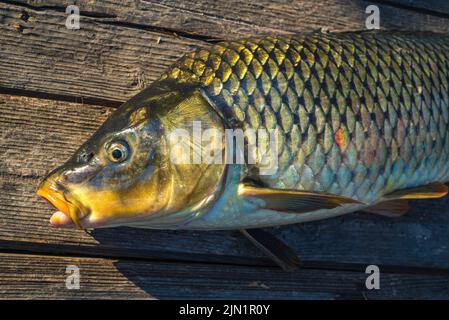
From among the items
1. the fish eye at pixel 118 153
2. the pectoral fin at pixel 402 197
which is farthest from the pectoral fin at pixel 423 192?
the fish eye at pixel 118 153

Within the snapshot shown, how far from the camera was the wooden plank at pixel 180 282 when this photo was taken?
80.6 inches

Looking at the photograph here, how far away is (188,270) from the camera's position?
7.17 ft

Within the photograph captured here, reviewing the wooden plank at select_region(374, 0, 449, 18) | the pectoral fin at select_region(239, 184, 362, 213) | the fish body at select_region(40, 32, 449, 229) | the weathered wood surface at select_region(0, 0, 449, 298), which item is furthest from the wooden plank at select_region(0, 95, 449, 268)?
the wooden plank at select_region(374, 0, 449, 18)

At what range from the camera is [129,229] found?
2.13 m

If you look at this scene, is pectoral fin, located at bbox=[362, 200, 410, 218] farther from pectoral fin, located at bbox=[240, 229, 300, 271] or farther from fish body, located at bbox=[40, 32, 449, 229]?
pectoral fin, located at bbox=[240, 229, 300, 271]

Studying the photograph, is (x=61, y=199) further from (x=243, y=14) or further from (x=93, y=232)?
(x=243, y=14)

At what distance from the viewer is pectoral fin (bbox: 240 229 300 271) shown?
2.14 m

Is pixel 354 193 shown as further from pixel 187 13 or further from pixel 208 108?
pixel 187 13

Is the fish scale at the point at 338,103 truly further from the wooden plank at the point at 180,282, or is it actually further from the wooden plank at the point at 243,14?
the wooden plank at the point at 180,282

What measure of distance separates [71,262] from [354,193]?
3.93 feet

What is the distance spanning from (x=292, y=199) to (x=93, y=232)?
0.85 metres

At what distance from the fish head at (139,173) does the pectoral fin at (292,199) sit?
13 cm

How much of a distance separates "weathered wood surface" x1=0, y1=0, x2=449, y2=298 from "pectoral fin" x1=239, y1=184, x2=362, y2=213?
433mm

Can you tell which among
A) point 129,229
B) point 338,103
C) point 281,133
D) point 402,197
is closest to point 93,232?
point 129,229
